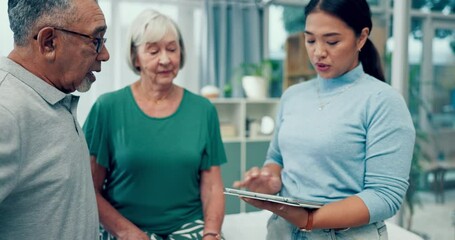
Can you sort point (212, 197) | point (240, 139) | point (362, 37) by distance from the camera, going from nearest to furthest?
point (362, 37), point (212, 197), point (240, 139)

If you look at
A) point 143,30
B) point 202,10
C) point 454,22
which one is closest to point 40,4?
point 143,30

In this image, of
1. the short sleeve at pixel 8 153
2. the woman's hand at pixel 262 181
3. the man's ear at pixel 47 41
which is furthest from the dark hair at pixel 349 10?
the short sleeve at pixel 8 153

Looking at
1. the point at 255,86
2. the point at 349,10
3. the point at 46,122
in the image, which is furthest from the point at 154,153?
the point at 255,86

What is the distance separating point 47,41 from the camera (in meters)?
0.90

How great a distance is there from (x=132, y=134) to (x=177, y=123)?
0.16 metres

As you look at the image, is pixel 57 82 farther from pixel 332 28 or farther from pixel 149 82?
pixel 332 28

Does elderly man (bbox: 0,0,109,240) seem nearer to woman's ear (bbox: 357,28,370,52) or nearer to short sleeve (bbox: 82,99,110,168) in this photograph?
short sleeve (bbox: 82,99,110,168)

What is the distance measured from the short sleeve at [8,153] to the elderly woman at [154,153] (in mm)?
615

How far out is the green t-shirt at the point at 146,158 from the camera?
1.40 metres

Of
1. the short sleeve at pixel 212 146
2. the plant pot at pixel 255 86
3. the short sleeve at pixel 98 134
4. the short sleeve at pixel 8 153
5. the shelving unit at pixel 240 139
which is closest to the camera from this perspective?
the short sleeve at pixel 8 153

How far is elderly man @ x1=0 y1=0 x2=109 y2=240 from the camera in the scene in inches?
31.9

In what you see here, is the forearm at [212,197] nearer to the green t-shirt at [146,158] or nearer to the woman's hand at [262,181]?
the green t-shirt at [146,158]

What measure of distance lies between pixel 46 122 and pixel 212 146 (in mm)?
731

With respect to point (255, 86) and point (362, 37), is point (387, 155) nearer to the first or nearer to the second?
point (362, 37)
